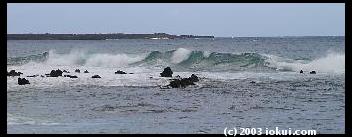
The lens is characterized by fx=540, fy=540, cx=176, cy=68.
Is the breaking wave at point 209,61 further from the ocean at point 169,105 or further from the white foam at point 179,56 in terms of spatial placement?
the ocean at point 169,105

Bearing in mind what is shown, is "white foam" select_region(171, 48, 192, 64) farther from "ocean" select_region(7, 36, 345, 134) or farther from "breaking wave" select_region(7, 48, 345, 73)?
"ocean" select_region(7, 36, 345, 134)

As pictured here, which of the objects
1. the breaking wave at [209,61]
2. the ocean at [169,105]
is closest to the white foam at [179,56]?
the breaking wave at [209,61]

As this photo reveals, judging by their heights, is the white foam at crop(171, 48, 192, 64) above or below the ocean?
above

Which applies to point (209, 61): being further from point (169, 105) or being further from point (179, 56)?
point (169, 105)

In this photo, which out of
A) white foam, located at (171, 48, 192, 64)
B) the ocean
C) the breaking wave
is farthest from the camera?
white foam, located at (171, 48, 192, 64)

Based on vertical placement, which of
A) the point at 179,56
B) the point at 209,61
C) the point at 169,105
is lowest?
the point at 169,105

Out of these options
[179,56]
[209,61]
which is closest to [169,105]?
[209,61]

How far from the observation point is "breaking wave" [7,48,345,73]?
31.6 metres

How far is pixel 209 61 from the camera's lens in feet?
122

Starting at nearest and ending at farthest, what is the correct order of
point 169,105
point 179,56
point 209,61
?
1. point 169,105
2. point 209,61
3. point 179,56

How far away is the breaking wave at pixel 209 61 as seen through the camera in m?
31.6

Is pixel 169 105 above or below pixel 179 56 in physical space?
below

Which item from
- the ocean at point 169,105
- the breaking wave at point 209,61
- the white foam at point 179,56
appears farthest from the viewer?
the white foam at point 179,56

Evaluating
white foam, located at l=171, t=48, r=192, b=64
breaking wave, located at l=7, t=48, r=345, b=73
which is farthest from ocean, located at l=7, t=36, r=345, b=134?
white foam, located at l=171, t=48, r=192, b=64
